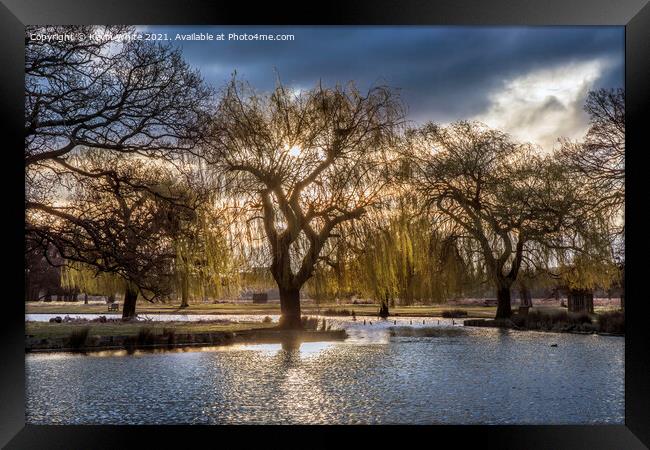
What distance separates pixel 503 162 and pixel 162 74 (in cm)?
563

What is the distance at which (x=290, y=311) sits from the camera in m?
8.83

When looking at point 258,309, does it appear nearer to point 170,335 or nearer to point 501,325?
point 170,335

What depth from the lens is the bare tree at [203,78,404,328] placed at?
31.6ft

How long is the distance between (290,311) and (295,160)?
2633mm

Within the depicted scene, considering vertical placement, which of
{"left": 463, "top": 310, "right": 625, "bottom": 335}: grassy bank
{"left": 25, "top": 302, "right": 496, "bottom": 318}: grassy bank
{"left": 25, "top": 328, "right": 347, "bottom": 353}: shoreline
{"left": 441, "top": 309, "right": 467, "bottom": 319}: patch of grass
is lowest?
{"left": 25, "top": 328, "right": 347, "bottom": 353}: shoreline

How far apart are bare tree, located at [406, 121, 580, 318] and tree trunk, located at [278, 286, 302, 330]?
289 cm

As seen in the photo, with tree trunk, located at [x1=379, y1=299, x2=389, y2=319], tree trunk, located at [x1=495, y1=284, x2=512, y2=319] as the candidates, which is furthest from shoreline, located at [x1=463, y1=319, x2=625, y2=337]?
tree trunk, located at [x1=379, y1=299, x2=389, y2=319]

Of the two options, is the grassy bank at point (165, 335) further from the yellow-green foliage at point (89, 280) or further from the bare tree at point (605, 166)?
the bare tree at point (605, 166)

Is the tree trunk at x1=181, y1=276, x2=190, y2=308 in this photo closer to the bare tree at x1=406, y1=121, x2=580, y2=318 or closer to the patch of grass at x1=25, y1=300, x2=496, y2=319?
the patch of grass at x1=25, y1=300, x2=496, y2=319

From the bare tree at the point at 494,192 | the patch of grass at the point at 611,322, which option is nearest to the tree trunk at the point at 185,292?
the bare tree at the point at 494,192

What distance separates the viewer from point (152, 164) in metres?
8.62

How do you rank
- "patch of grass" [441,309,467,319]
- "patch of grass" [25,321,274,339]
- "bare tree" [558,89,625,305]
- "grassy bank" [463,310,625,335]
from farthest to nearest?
"patch of grass" [441,309,467,319]
"grassy bank" [463,310,625,335]
"patch of grass" [25,321,274,339]
"bare tree" [558,89,625,305]

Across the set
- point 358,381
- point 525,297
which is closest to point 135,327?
point 358,381
